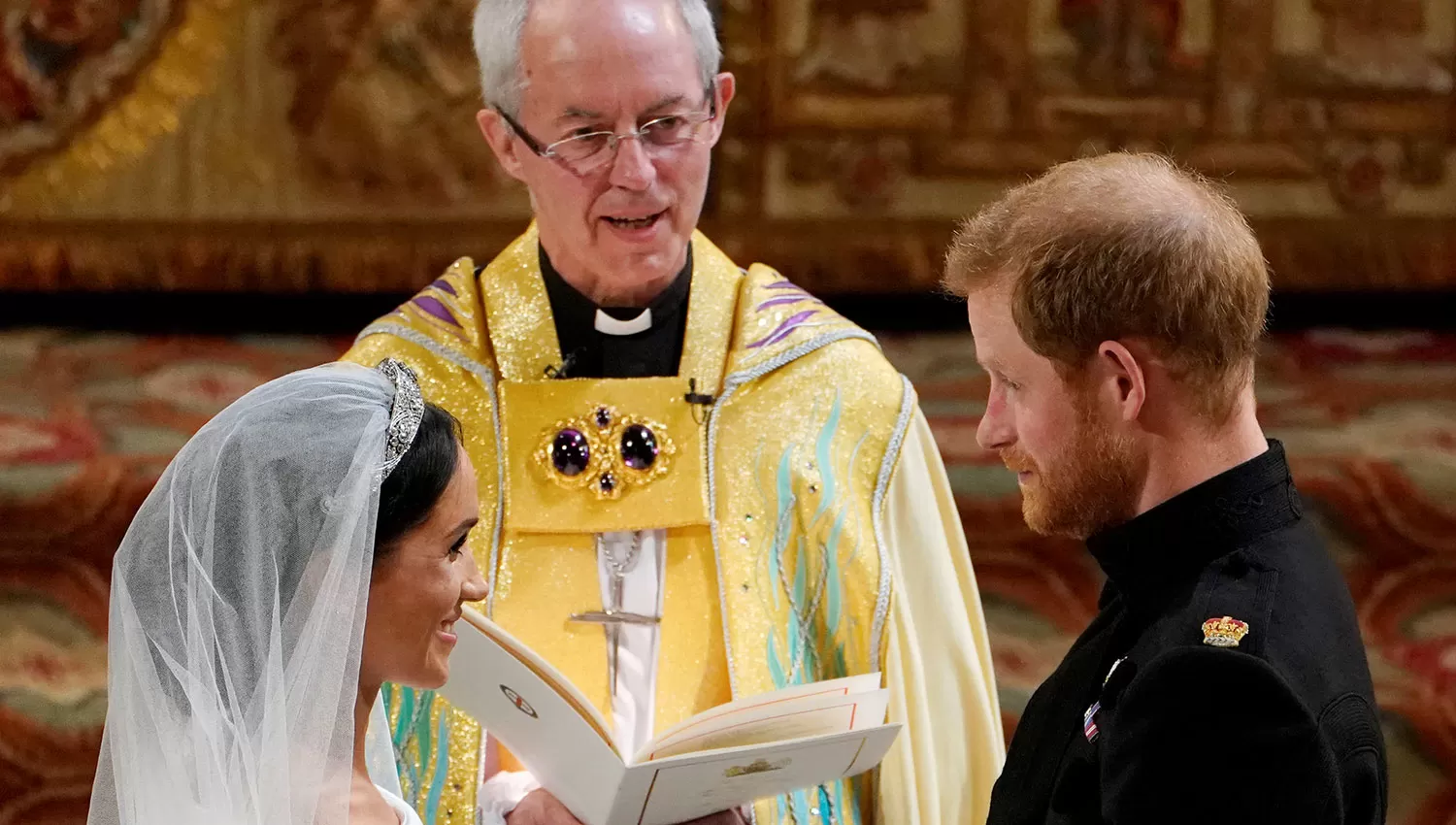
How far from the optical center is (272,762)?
184 centimetres

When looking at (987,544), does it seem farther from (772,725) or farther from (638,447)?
(772,725)

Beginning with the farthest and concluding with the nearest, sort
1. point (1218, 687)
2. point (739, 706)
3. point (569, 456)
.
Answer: point (569, 456) < point (739, 706) < point (1218, 687)

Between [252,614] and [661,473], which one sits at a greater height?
[252,614]

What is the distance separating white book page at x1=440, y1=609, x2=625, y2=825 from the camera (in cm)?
233

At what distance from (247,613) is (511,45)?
1.33 m

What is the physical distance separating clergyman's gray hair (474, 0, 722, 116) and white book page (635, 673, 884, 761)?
102cm

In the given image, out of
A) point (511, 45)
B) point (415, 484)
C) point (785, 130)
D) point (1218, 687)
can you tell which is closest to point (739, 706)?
point (415, 484)

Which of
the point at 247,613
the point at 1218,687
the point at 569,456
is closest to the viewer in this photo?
the point at 1218,687

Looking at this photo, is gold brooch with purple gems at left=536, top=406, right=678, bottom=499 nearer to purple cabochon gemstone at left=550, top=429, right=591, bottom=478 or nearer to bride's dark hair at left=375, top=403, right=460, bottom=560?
purple cabochon gemstone at left=550, top=429, right=591, bottom=478

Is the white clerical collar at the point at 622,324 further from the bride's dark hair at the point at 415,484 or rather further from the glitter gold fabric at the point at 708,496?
the bride's dark hair at the point at 415,484

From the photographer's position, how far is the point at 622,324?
9.87 ft

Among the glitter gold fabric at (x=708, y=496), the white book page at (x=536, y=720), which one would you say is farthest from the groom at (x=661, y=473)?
the white book page at (x=536, y=720)

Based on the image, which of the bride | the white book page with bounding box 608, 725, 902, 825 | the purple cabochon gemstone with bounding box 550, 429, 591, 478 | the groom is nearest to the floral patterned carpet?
the groom

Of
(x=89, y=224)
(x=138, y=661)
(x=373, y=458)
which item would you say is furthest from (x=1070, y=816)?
(x=89, y=224)
